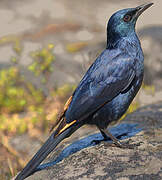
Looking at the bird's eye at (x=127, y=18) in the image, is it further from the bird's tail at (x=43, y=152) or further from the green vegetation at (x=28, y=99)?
the green vegetation at (x=28, y=99)

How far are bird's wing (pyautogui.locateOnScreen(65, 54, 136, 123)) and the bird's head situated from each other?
24cm

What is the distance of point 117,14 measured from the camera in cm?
334

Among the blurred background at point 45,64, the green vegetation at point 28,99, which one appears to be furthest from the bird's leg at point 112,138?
the green vegetation at point 28,99

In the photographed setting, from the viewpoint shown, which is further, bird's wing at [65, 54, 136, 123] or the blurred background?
the blurred background

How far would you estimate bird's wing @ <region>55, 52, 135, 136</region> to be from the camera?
3209mm

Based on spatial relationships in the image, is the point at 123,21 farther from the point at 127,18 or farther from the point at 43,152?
the point at 43,152

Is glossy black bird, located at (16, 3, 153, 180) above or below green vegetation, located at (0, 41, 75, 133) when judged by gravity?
above

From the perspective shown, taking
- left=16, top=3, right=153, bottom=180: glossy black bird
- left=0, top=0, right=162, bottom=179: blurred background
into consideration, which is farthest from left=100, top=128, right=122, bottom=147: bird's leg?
left=0, top=0, right=162, bottom=179: blurred background

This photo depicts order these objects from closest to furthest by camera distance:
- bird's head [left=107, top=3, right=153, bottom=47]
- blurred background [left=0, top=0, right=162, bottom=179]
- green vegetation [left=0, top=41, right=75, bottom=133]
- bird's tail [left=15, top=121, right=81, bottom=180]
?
bird's tail [left=15, top=121, right=81, bottom=180]
bird's head [left=107, top=3, right=153, bottom=47]
blurred background [left=0, top=0, right=162, bottom=179]
green vegetation [left=0, top=41, right=75, bottom=133]

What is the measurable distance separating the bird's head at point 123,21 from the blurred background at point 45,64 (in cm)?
135

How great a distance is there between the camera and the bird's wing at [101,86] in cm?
322

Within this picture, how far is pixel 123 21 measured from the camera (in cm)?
336

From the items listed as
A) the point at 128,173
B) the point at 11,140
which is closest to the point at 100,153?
the point at 128,173

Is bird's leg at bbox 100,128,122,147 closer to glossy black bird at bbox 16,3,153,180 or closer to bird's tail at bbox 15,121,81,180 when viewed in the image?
glossy black bird at bbox 16,3,153,180
